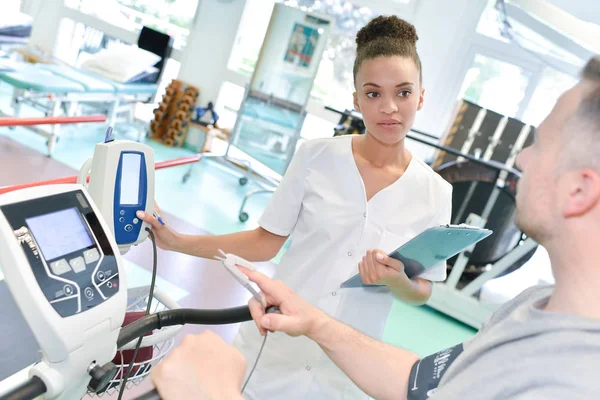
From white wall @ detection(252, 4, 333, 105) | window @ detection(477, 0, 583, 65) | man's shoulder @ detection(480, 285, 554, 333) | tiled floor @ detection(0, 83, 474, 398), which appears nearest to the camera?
man's shoulder @ detection(480, 285, 554, 333)

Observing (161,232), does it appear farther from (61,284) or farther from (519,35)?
(519,35)

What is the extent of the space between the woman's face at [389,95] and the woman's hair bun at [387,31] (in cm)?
7

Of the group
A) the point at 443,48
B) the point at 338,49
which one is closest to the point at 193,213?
the point at 338,49

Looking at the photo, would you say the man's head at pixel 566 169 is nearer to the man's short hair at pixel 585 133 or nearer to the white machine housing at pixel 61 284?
the man's short hair at pixel 585 133

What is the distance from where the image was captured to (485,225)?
4.09 meters

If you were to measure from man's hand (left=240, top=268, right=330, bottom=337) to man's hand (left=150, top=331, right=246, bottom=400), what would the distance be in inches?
8.7

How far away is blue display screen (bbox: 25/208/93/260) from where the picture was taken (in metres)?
0.89

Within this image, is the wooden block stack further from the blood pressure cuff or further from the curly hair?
the blood pressure cuff

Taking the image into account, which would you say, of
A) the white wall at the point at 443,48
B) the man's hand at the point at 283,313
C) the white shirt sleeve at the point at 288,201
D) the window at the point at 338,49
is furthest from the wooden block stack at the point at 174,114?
the man's hand at the point at 283,313

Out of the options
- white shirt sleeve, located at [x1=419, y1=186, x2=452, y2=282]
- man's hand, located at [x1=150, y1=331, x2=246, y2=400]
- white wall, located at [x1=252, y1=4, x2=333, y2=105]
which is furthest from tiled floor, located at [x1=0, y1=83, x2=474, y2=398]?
man's hand, located at [x1=150, y1=331, x2=246, y2=400]

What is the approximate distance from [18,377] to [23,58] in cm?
643

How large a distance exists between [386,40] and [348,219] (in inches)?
18.7

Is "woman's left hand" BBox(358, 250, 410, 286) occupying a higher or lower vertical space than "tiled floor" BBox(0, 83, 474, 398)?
higher

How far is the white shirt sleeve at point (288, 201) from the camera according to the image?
1.53 metres
